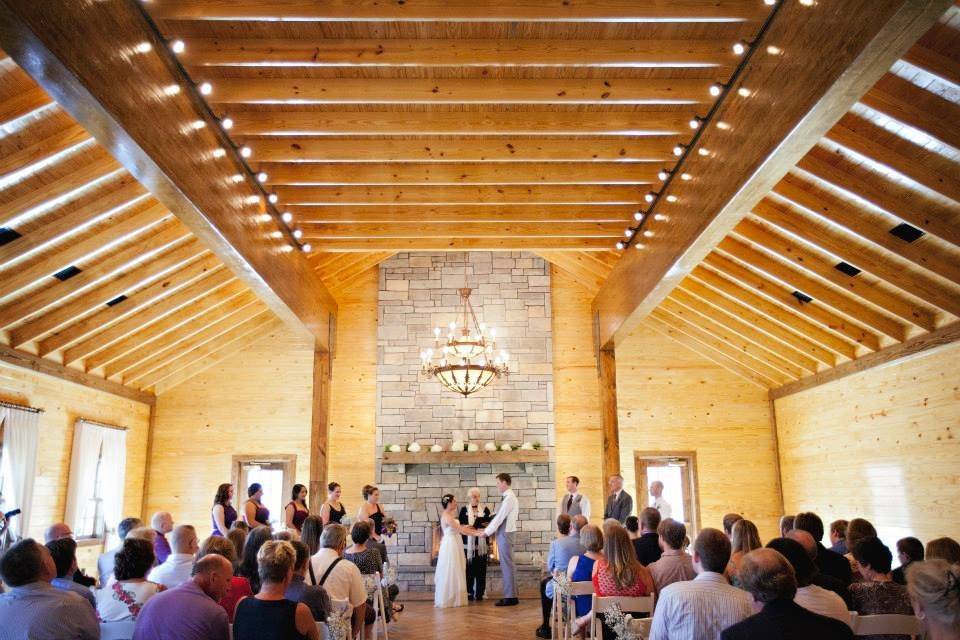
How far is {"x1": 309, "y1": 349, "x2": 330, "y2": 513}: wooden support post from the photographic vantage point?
9.68 metres

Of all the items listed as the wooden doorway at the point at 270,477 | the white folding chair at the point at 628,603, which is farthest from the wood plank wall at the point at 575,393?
the white folding chair at the point at 628,603

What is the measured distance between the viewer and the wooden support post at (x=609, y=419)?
31.8ft

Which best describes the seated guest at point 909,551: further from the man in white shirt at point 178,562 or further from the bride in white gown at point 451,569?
the bride in white gown at point 451,569

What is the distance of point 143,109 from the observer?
4.75m

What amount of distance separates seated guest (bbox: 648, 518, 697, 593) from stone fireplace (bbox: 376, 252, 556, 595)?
20.6 feet

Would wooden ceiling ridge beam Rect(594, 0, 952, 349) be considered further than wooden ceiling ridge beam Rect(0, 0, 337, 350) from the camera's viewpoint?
Yes

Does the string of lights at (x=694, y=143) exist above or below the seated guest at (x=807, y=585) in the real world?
above

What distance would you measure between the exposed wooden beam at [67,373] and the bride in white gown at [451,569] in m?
4.71

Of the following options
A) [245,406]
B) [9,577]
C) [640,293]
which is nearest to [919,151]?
[640,293]

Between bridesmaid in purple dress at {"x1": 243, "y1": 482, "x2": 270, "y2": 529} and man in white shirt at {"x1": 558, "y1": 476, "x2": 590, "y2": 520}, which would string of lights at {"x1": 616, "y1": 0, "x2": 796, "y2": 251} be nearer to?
man in white shirt at {"x1": 558, "y1": 476, "x2": 590, "y2": 520}

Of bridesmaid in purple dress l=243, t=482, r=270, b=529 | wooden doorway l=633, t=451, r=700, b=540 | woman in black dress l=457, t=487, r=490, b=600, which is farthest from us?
wooden doorway l=633, t=451, r=700, b=540

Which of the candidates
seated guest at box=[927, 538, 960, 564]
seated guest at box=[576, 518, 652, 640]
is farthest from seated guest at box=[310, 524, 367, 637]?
seated guest at box=[927, 538, 960, 564]

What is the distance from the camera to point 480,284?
11.8 meters

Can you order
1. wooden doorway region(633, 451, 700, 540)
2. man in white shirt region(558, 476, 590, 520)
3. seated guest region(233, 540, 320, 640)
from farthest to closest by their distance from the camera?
wooden doorway region(633, 451, 700, 540) < man in white shirt region(558, 476, 590, 520) < seated guest region(233, 540, 320, 640)
